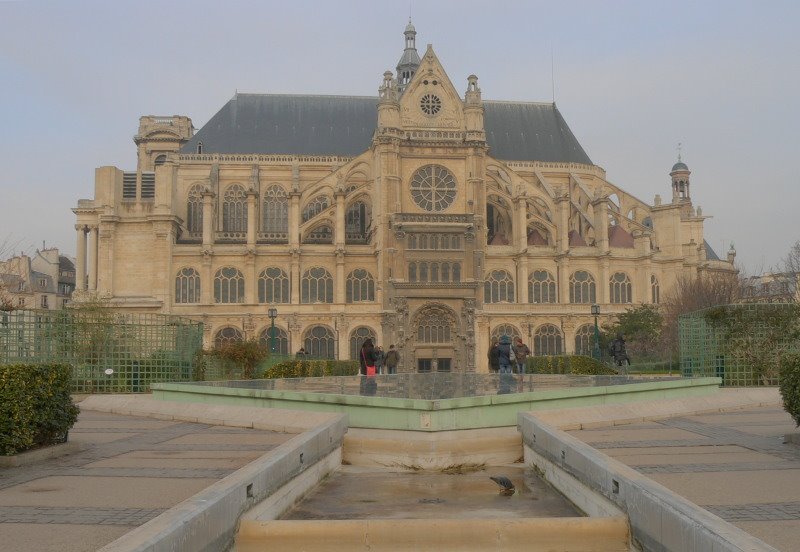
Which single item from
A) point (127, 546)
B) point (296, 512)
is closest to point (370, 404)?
point (296, 512)

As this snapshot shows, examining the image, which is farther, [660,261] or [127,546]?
[660,261]

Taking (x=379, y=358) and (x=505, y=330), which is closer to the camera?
(x=379, y=358)

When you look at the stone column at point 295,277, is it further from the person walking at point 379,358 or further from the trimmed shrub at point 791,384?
the trimmed shrub at point 791,384

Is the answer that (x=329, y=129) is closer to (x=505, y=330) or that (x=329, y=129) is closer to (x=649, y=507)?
(x=505, y=330)

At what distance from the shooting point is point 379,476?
35.0 feet

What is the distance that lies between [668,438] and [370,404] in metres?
4.36

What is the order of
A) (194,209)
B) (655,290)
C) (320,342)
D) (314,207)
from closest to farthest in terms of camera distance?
(320,342) < (655,290) < (194,209) < (314,207)

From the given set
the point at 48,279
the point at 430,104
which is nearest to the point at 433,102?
the point at 430,104

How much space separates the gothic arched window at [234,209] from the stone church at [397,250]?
10cm

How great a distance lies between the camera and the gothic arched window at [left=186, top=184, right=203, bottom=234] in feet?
184

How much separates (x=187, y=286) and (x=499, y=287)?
1899 centimetres

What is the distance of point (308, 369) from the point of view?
27.6m

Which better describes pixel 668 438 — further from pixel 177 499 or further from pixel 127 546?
pixel 127 546

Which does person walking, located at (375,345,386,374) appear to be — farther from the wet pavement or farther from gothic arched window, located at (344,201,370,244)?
gothic arched window, located at (344,201,370,244)
